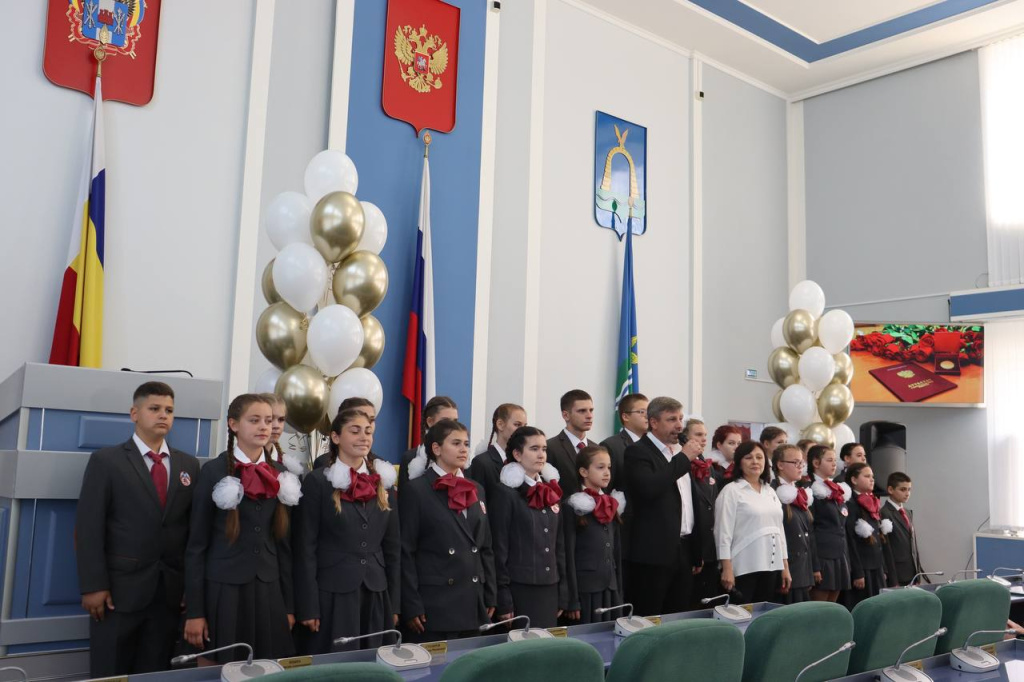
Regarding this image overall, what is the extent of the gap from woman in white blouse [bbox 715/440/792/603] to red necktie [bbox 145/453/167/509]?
2.66m

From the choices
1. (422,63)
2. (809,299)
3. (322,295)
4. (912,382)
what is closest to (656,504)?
(322,295)

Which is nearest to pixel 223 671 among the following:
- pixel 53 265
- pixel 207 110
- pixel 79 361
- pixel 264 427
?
pixel 264 427

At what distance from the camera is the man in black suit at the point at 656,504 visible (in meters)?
4.28

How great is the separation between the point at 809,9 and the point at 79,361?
688 centimetres

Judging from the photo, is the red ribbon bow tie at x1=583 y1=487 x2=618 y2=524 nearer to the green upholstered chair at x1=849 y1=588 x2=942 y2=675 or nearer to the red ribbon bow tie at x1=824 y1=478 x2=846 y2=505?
the green upholstered chair at x1=849 y1=588 x2=942 y2=675

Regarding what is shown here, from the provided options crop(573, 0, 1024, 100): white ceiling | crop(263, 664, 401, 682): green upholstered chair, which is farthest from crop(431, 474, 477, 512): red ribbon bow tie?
crop(573, 0, 1024, 100): white ceiling

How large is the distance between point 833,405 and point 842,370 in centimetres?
35

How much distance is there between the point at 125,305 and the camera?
504 centimetres

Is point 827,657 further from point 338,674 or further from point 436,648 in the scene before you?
point 338,674

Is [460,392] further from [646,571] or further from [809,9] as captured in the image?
[809,9]

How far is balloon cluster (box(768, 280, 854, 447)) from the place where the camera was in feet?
22.1

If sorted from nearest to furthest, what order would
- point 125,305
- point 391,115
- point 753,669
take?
point 753,669
point 125,305
point 391,115

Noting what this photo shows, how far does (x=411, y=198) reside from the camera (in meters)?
6.30

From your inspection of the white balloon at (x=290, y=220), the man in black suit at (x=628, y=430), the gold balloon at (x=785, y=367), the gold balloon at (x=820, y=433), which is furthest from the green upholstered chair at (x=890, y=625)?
the gold balloon at (x=785, y=367)
